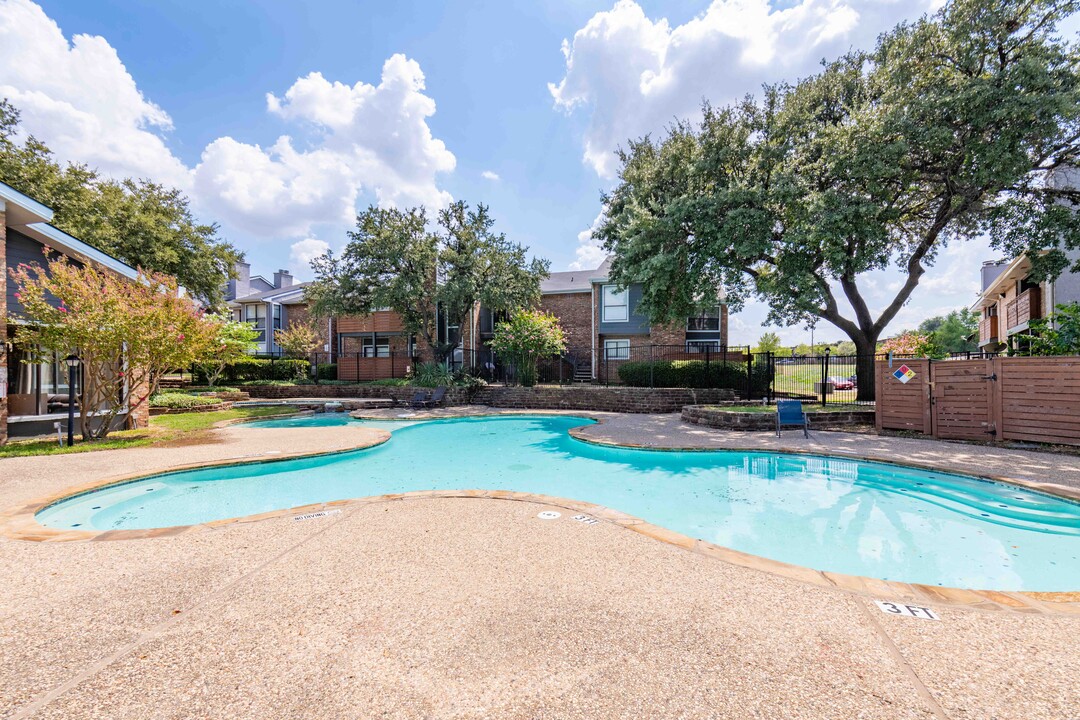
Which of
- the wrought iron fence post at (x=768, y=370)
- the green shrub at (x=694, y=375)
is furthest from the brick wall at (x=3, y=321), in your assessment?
the wrought iron fence post at (x=768, y=370)

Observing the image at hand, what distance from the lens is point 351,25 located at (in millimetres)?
11938

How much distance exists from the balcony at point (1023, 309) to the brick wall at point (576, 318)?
1709cm

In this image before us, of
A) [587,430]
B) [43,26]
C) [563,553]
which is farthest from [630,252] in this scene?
[43,26]

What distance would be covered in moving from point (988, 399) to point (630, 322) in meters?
14.5

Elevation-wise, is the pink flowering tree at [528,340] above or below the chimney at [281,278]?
below

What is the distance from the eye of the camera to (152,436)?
1019 cm

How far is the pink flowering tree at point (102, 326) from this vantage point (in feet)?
27.2

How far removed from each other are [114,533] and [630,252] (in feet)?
42.9

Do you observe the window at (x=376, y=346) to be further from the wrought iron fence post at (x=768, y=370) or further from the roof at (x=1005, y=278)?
the roof at (x=1005, y=278)

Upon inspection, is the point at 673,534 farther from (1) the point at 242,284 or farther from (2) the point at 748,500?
(1) the point at 242,284

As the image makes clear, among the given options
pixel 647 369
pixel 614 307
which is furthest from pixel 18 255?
pixel 614 307

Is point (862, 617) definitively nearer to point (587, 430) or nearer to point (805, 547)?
point (805, 547)

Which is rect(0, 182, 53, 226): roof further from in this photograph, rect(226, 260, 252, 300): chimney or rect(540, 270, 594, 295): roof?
rect(226, 260, 252, 300): chimney

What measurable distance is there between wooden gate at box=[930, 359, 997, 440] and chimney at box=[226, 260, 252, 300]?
3867cm
